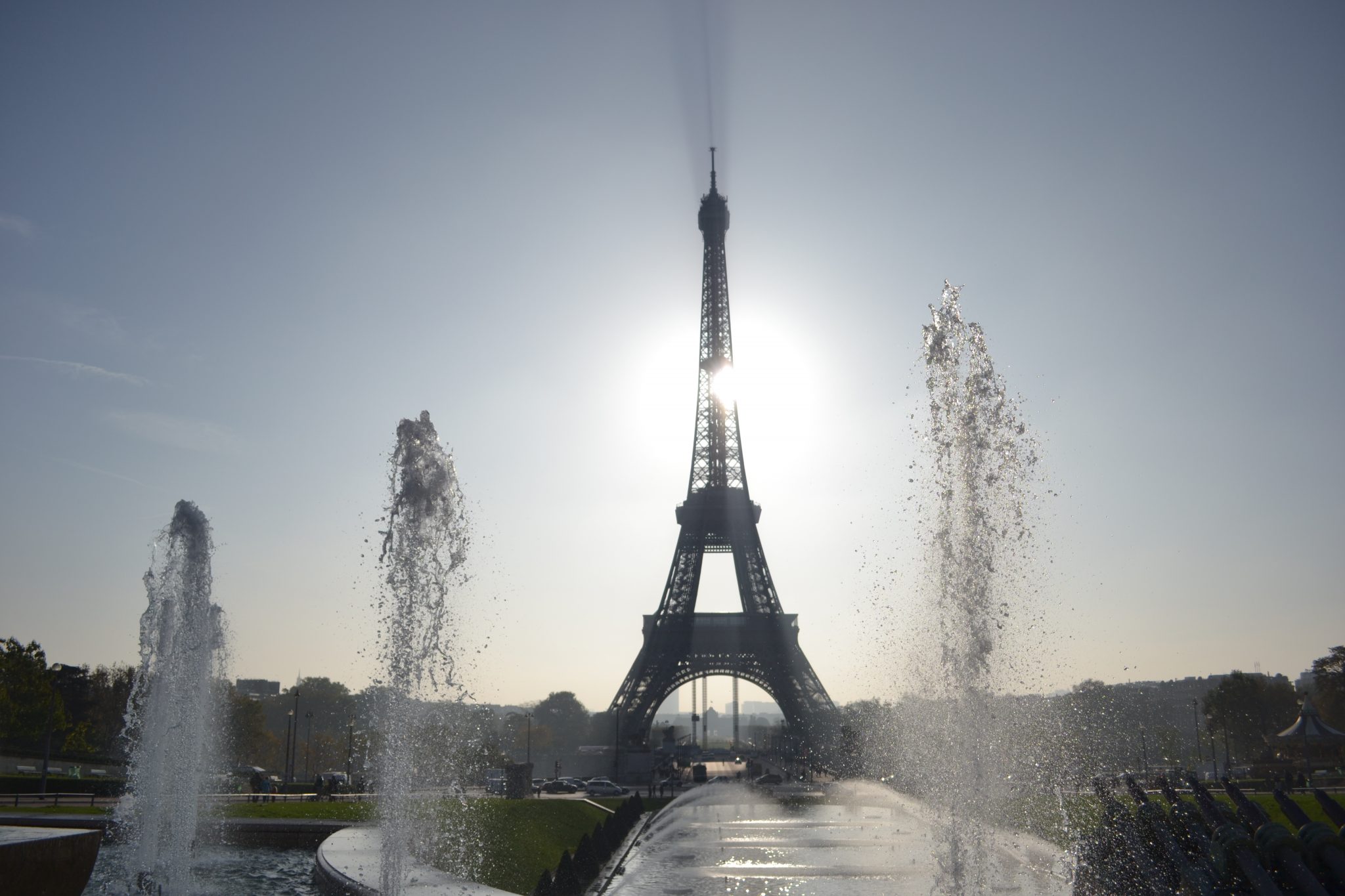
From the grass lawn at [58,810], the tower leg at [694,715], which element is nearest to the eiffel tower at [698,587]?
the tower leg at [694,715]

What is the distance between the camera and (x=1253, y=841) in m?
11.8

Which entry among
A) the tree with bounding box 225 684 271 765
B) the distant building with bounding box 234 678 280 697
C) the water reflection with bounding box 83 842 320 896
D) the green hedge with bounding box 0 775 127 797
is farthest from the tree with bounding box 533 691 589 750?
the water reflection with bounding box 83 842 320 896

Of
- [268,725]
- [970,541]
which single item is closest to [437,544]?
[970,541]

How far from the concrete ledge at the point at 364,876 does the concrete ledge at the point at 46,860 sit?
11.8 feet

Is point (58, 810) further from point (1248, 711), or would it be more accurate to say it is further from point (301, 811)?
point (1248, 711)

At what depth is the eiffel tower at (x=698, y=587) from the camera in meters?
60.1

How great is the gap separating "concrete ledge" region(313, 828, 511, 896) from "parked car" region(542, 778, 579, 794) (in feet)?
98.8

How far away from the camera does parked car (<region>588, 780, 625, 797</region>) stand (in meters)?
45.4

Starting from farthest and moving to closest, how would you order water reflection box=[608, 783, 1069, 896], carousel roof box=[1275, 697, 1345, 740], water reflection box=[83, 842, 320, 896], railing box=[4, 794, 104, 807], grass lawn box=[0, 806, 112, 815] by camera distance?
1. carousel roof box=[1275, 697, 1345, 740]
2. railing box=[4, 794, 104, 807]
3. grass lawn box=[0, 806, 112, 815]
4. water reflection box=[608, 783, 1069, 896]
5. water reflection box=[83, 842, 320, 896]

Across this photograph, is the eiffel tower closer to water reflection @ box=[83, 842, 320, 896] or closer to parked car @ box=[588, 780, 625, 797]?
parked car @ box=[588, 780, 625, 797]

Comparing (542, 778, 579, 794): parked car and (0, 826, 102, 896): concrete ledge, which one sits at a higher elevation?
(0, 826, 102, 896): concrete ledge

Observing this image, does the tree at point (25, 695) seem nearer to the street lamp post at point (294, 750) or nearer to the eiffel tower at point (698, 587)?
the street lamp post at point (294, 750)

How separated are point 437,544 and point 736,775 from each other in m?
48.7

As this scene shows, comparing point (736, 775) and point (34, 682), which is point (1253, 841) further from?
point (34, 682)
